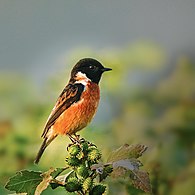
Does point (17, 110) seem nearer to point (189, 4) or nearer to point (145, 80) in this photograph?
point (145, 80)

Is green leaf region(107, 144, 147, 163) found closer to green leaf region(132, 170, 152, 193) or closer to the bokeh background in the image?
green leaf region(132, 170, 152, 193)

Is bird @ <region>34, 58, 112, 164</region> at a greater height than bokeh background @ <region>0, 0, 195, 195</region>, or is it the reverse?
bokeh background @ <region>0, 0, 195, 195</region>

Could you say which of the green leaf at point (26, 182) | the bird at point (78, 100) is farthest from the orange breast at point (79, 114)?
the green leaf at point (26, 182)

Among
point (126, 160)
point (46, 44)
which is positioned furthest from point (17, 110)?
point (126, 160)

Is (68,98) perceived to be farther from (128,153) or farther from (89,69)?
(128,153)

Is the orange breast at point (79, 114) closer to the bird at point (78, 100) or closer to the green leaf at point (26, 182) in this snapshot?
the bird at point (78, 100)

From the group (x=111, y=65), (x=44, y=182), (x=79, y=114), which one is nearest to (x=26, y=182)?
(x=44, y=182)

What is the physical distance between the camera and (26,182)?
0.51 m

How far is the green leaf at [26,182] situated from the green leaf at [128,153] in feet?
0.20

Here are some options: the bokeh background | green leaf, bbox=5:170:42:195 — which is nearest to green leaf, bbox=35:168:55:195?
green leaf, bbox=5:170:42:195

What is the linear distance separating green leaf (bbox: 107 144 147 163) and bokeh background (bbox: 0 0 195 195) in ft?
2.48

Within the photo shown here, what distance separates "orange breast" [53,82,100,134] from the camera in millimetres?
819

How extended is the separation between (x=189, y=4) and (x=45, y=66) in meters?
0.37

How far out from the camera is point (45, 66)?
145 cm
